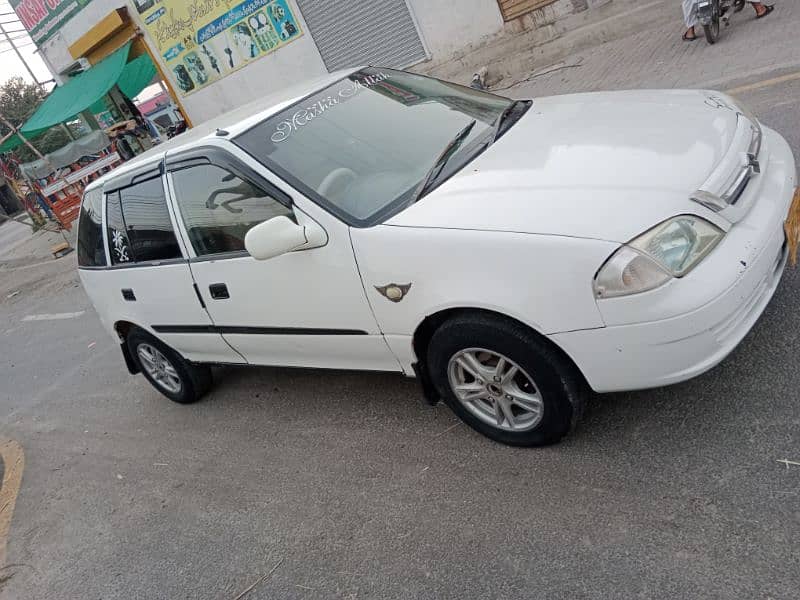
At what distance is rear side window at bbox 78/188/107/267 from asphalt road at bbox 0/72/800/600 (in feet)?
4.38

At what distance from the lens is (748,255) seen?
2.50 metres

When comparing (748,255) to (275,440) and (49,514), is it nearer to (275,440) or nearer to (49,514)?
(275,440)

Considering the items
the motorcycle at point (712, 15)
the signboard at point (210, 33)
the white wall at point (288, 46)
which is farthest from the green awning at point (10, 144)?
the motorcycle at point (712, 15)

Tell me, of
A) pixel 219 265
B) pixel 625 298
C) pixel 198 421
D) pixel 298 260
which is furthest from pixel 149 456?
pixel 625 298

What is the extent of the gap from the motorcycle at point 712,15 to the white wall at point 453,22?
4604 mm

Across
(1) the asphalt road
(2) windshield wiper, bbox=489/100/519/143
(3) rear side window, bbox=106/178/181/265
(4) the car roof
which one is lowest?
(1) the asphalt road

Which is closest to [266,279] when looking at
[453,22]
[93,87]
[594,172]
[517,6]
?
[594,172]

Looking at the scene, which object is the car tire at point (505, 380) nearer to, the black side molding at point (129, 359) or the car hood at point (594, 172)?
the car hood at point (594, 172)

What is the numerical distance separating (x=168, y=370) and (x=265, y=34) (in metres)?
11.7

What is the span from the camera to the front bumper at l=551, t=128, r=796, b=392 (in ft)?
7.82

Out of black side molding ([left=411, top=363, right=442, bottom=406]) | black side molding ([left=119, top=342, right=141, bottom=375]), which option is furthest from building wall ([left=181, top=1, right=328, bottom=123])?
black side molding ([left=411, top=363, right=442, bottom=406])

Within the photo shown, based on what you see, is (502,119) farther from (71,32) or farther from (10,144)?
(10,144)

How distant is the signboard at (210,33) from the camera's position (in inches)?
562

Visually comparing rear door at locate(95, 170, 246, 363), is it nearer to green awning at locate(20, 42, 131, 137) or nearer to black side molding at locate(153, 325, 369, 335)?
black side molding at locate(153, 325, 369, 335)
